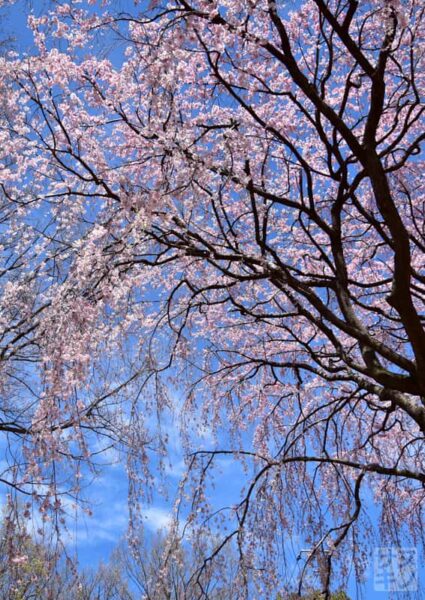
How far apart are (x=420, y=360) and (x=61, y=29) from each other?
4.21m

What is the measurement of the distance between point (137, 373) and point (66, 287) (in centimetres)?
108

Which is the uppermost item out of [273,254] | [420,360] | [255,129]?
[255,129]

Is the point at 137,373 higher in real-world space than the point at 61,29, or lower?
lower

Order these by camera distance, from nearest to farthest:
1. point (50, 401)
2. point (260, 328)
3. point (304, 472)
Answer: point (50, 401) < point (304, 472) < point (260, 328)

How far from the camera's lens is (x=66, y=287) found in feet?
13.1

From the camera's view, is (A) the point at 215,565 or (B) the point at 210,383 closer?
(A) the point at 215,565

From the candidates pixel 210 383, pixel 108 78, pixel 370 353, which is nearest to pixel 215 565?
pixel 210 383

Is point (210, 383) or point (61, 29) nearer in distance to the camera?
point (61, 29)

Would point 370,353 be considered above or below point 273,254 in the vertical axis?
below

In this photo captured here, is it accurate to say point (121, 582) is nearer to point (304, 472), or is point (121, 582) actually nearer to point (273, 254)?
point (304, 472)

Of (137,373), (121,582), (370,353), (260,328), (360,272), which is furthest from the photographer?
(121,582)

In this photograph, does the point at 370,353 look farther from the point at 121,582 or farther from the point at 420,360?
the point at 121,582

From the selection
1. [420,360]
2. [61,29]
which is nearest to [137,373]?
[420,360]

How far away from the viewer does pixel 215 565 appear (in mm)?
5293
